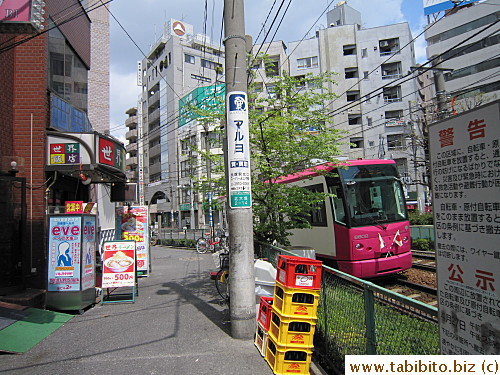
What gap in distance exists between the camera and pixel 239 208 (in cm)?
512

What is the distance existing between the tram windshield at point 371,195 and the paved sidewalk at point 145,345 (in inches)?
154

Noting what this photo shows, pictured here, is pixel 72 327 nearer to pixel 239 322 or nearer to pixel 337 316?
pixel 239 322

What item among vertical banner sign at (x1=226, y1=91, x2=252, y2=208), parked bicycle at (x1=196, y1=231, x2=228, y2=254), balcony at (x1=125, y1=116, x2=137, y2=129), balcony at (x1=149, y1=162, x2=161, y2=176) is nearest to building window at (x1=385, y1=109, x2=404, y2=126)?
parked bicycle at (x1=196, y1=231, x2=228, y2=254)

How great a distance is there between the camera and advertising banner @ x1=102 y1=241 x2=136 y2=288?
7602 millimetres

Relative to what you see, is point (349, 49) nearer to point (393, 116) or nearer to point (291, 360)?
point (393, 116)

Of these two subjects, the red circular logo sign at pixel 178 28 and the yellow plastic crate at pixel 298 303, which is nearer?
the yellow plastic crate at pixel 298 303

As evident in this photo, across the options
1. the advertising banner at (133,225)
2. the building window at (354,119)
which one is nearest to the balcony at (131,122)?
the building window at (354,119)

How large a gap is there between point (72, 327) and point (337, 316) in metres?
4.56

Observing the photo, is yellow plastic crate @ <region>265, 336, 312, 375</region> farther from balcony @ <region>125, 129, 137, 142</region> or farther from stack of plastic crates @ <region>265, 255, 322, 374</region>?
balcony @ <region>125, 129, 137, 142</region>

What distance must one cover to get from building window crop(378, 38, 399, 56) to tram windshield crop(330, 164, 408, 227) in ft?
112

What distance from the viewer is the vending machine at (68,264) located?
6629 millimetres

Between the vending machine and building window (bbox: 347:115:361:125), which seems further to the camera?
building window (bbox: 347:115:361:125)

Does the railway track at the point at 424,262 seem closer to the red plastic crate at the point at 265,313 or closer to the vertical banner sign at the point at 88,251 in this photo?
the red plastic crate at the point at 265,313

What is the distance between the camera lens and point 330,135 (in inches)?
294
